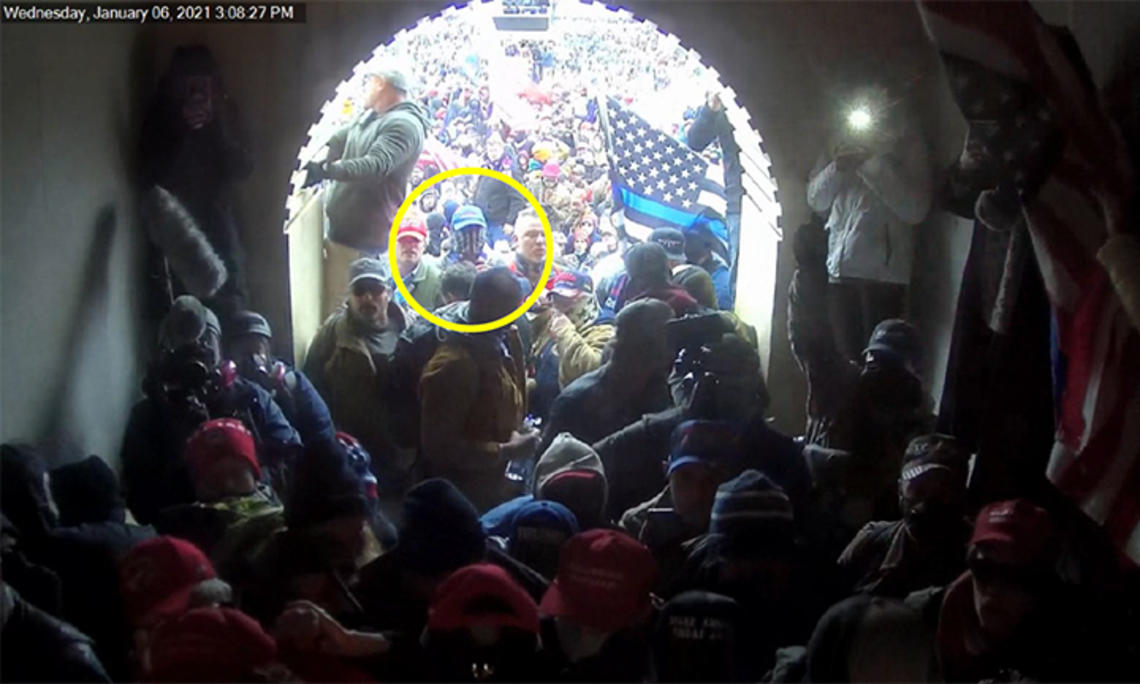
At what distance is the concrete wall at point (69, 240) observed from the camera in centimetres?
188

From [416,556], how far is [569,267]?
0.45m

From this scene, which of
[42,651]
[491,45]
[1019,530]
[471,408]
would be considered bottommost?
[42,651]

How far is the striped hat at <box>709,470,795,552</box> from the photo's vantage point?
6.10ft

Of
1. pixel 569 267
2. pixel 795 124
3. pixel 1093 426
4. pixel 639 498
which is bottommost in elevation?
pixel 639 498

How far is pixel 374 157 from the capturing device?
190 cm

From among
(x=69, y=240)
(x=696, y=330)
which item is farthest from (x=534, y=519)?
(x=69, y=240)

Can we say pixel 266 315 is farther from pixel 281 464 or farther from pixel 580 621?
pixel 580 621

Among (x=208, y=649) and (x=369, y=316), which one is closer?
(x=208, y=649)

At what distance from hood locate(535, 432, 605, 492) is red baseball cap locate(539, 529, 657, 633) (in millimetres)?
100

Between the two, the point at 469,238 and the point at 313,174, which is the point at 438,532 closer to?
the point at 469,238

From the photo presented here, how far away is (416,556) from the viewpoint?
1.87 meters

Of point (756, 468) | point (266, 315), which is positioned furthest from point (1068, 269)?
point (266, 315)

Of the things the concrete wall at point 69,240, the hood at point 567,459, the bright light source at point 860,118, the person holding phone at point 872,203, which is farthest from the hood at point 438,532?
the bright light source at point 860,118
